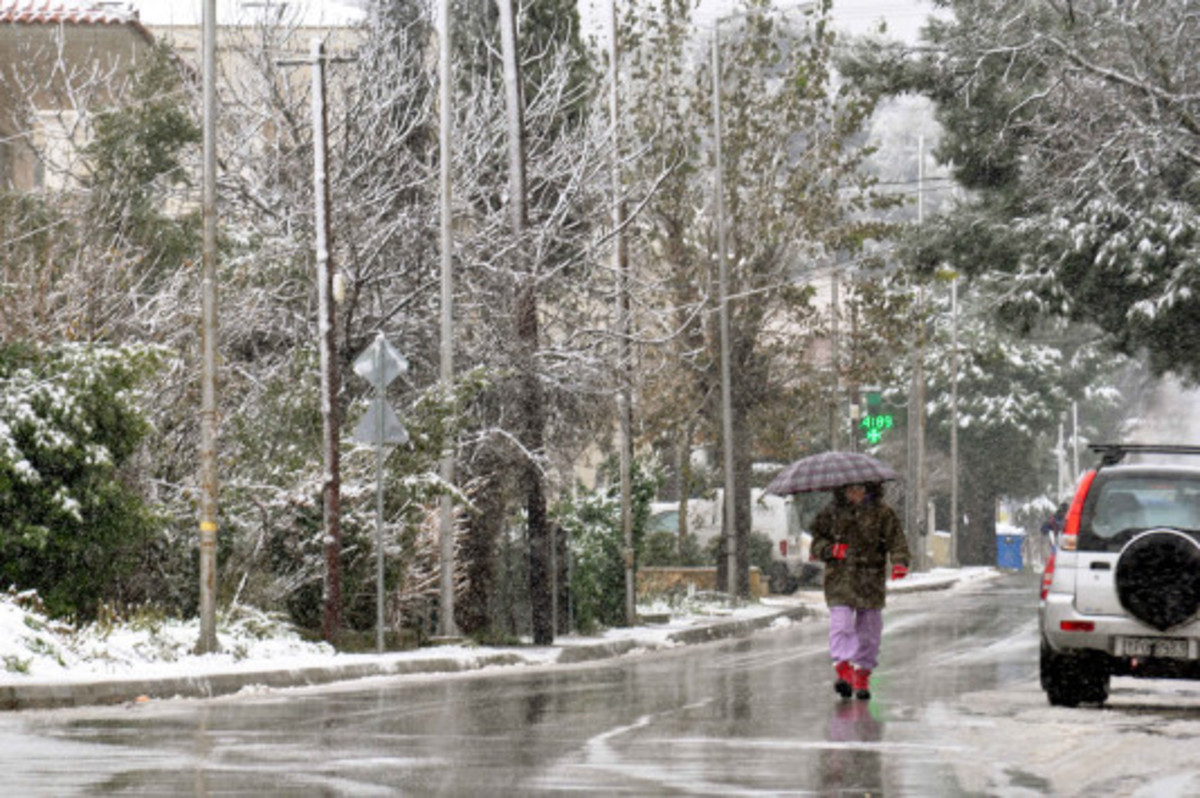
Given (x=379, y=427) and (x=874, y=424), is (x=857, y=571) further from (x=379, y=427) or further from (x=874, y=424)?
(x=874, y=424)

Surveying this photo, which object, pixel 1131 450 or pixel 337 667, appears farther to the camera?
pixel 337 667

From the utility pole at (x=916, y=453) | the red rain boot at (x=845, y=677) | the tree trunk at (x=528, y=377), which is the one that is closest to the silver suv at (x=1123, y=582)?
the red rain boot at (x=845, y=677)

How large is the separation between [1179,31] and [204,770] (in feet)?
64.2

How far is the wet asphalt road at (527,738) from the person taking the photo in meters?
10.7

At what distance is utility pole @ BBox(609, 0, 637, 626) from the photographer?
3053cm

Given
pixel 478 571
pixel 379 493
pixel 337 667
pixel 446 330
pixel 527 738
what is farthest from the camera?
pixel 478 571

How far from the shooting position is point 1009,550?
84.6 m

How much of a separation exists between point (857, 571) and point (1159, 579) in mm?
2373

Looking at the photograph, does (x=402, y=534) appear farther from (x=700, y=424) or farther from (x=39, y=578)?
(x=700, y=424)

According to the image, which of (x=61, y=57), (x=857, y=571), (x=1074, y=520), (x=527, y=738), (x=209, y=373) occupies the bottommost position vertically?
(x=527, y=738)

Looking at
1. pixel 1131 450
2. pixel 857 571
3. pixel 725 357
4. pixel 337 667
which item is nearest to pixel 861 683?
pixel 857 571

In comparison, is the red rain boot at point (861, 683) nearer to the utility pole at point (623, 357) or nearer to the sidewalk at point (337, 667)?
the sidewalk at point (337, 667)

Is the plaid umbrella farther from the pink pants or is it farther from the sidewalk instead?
the sidewalk

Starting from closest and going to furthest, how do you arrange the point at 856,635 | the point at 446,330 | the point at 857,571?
1. the point at 857,571
2. the point at 856,635
3. the point at 446,330
